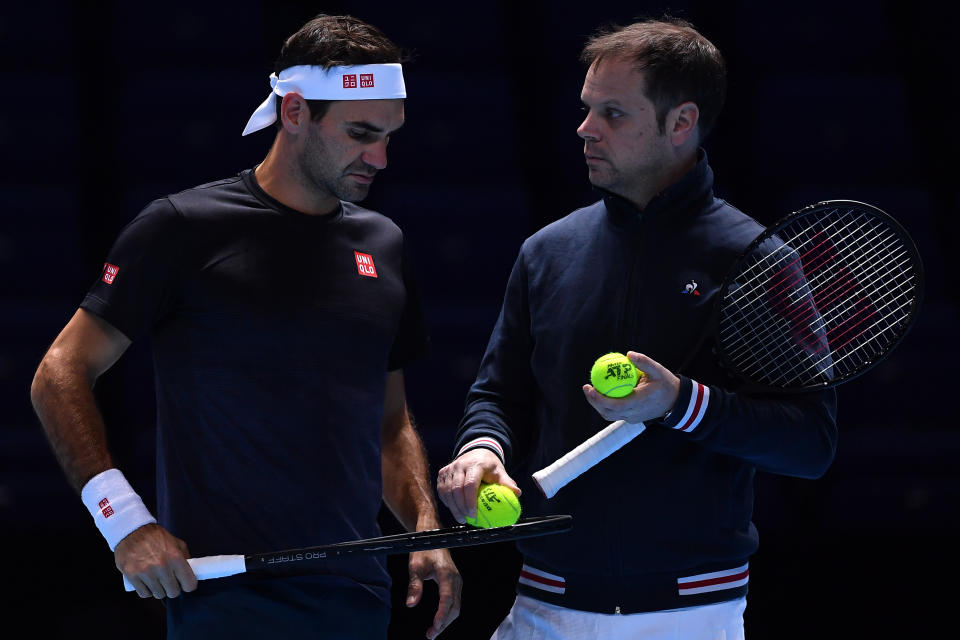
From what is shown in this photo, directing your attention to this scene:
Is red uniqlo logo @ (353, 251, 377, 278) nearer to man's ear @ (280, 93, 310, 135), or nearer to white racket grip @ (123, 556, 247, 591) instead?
man's ear @ (280, 93, 310, 135)

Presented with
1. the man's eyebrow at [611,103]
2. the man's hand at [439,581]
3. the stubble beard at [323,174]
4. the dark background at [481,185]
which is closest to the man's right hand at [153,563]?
the man's hand at [439,581]

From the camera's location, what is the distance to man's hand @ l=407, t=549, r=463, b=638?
8.08ft

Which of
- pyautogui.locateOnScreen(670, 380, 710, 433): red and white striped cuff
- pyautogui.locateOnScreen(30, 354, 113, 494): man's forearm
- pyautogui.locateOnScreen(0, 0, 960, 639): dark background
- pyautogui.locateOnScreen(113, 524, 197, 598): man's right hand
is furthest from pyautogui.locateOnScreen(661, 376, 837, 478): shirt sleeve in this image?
pyautogui.locateOnScreen(0, 0, 960, 639): dark background

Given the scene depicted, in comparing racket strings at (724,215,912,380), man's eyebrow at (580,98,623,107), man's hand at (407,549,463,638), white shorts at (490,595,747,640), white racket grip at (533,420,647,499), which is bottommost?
man's hand at (407,549,463,638)

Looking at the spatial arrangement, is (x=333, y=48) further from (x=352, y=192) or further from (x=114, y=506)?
(x=114, y=506)

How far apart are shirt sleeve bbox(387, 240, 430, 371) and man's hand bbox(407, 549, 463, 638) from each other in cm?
39

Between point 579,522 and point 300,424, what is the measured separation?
526mm

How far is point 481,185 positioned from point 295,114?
246 centimetres

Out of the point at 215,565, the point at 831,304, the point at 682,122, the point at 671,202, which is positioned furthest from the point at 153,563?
the point at 831,304

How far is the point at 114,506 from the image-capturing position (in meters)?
2.16

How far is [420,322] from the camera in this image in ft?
→ 8.68

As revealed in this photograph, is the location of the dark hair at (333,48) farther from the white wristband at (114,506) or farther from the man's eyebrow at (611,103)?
the white wristband at (114,506)

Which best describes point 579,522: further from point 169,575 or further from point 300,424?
point 169,575

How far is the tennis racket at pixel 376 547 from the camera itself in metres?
2.18
